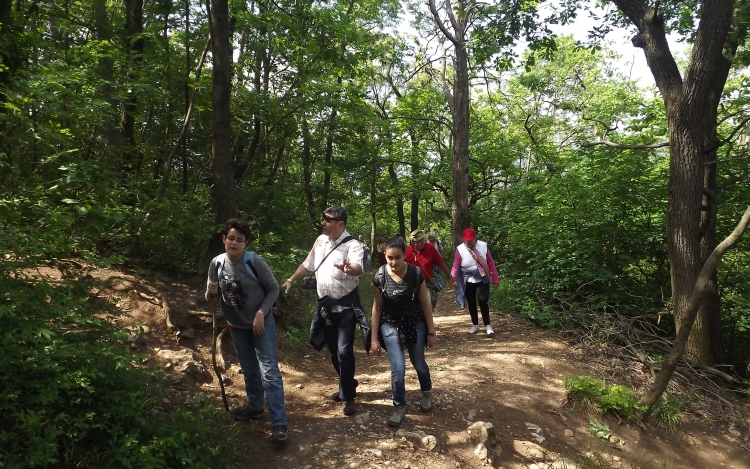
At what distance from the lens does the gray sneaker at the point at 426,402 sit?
163 inches

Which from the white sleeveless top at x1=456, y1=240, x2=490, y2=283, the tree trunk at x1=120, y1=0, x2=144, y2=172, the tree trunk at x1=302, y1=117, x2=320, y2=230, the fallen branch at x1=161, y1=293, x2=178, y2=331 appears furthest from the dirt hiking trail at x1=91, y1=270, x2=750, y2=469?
the tree trunk at x1=302, y1=117, x2=320, y2=230

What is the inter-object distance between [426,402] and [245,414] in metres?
1.72

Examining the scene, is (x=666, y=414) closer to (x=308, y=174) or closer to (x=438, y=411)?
(x=438, y=411)

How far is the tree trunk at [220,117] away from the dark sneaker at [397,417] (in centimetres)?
348

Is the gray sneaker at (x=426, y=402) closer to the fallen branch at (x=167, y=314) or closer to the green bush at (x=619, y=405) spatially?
the green bush at (x=619, y=405)

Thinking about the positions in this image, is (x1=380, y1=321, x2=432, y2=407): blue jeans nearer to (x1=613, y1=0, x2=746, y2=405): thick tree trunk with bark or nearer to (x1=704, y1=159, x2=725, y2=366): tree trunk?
(x1=613, y1=0, x2=746, y2=405): thick tree trunk with bark

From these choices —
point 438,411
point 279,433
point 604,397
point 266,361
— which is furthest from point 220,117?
point 604,397

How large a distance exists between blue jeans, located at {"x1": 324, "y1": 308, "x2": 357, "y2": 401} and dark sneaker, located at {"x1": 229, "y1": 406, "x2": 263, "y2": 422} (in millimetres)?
802

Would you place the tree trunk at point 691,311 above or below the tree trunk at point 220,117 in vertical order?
below

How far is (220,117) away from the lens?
5.84 meters

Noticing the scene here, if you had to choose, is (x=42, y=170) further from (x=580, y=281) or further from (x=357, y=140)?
(x=357, y=140)

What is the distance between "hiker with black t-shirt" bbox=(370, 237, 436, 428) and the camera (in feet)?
12.6

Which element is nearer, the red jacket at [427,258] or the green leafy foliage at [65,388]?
the green leafy foliage at [65,388]

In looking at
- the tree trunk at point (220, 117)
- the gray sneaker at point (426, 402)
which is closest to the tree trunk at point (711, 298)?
the gray sneaker at point (426, 402)
